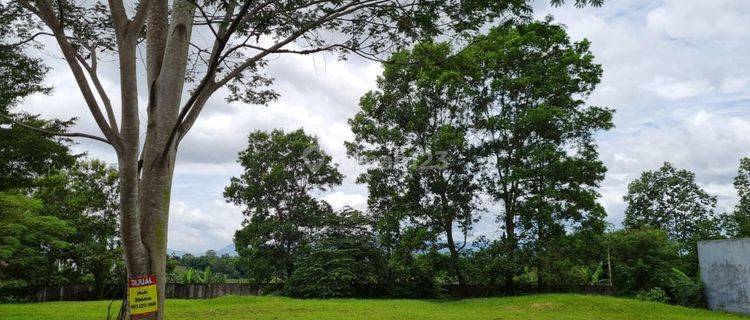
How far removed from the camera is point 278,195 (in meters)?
Answer: 26.8

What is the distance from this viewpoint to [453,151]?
71.2ft

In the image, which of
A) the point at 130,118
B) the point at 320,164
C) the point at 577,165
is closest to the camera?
the point at 130,118

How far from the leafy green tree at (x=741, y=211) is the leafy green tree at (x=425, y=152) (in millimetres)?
18478

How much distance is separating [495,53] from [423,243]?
827 centimetres

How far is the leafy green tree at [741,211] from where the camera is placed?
30494 mm

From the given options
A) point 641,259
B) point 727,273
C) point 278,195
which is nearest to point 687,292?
point 727,273

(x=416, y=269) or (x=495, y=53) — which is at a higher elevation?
(x=495, y=53)

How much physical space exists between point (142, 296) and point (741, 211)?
121ft

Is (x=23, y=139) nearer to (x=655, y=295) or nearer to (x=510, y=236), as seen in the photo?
(x=510, y=236)

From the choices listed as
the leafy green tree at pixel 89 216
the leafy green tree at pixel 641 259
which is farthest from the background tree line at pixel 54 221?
the leafy green tree at pixel 641 259

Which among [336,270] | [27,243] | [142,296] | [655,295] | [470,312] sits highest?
[27,243]

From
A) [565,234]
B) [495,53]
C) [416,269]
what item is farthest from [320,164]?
[565,234]

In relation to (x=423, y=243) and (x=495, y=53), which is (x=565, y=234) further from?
(x=495, y=53)

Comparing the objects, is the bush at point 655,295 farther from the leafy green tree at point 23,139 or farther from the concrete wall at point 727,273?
the leafy green tree at point 23,139
